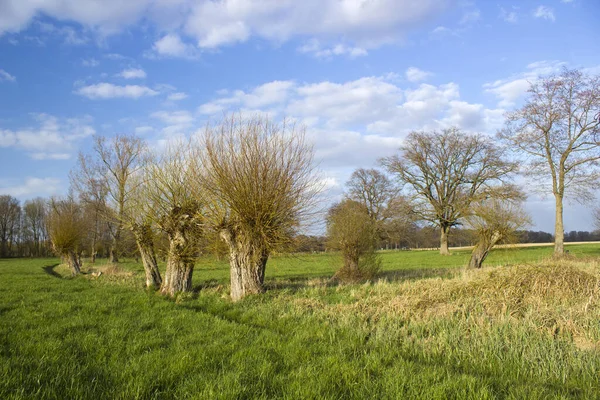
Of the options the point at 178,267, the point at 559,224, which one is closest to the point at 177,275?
the point at 178,267

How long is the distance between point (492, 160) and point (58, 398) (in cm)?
3650

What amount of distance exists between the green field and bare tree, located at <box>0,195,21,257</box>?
65864 mm

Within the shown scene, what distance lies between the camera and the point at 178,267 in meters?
11.5

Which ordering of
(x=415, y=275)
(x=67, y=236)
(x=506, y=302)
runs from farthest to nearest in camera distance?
(x=67, y=236)
(x=415, y=275)
(x=506, y=302)

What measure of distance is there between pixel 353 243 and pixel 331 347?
8538mm

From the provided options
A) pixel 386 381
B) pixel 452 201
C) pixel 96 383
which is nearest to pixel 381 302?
pixel 386 381

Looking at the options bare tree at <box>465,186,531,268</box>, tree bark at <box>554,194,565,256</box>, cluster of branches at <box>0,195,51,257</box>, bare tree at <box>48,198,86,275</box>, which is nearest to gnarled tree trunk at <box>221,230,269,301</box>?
bare tree at <box>465,186,531,268</box>

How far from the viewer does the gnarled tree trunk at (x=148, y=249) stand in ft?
45.2

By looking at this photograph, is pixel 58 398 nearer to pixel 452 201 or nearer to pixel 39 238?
pixel 452 201

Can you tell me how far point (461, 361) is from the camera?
4.46 meters

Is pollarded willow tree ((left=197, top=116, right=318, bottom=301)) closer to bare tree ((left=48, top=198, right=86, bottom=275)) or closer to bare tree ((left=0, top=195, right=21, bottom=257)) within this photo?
bare tree ((left=48, top=198, right=86, bottom=275))

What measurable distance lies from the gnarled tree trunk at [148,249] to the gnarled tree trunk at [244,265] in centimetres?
535

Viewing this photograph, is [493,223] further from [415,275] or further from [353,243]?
[353,243]

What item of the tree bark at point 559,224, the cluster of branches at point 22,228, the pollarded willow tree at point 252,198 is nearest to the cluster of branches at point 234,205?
the pollarded willow tree at point 252,198
